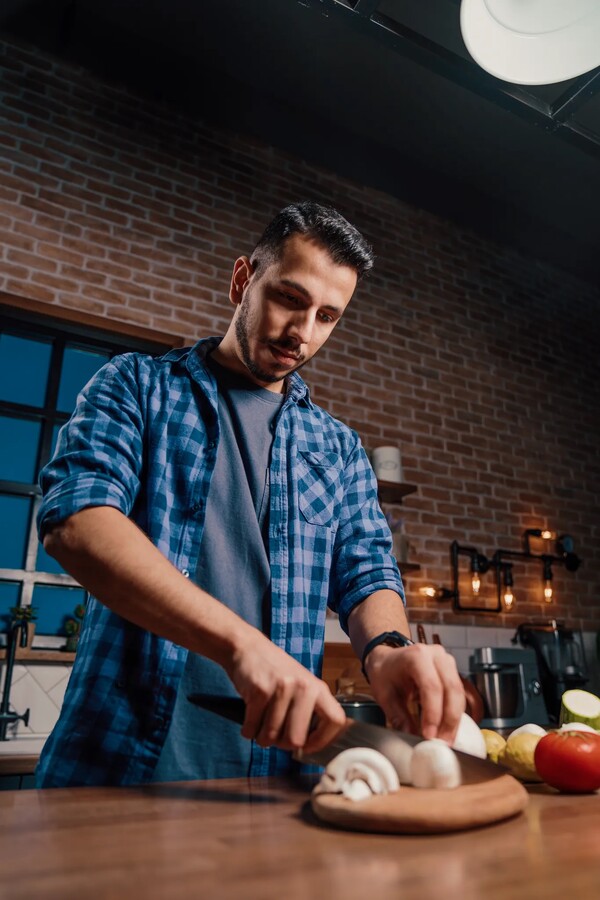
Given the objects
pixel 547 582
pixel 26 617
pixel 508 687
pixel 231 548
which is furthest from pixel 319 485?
pixel 547 582

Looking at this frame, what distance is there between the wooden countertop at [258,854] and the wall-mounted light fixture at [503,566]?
3.04 m

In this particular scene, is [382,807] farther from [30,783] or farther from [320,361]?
[320,361]

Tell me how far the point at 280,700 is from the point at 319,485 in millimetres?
665

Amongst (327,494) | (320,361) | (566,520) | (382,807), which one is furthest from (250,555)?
(566,520)

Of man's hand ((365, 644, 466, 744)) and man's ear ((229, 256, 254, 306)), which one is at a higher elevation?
man's ear ((229, 256, 254, 306))

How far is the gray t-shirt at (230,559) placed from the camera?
109cm

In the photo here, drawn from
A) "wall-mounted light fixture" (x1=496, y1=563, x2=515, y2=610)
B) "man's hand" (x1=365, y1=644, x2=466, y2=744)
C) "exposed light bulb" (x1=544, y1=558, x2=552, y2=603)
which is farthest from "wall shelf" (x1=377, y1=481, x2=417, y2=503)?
"man's hand" (x1=365, y1=644, x2=466, y2=744)

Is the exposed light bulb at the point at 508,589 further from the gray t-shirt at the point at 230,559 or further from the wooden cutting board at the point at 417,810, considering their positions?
the wooden cutting board at the point at 417,810

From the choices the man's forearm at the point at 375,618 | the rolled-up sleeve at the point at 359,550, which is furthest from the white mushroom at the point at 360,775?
the rolled-up sleeve at the point at 359,550

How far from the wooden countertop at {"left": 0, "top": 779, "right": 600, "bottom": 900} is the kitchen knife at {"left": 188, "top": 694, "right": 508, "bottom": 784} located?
7cm

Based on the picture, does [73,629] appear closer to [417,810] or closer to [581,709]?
[581,709]

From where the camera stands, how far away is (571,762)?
0.90 meters

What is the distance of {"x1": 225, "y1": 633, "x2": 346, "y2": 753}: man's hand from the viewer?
0.78m

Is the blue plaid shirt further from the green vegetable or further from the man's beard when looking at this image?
the green vegetable
